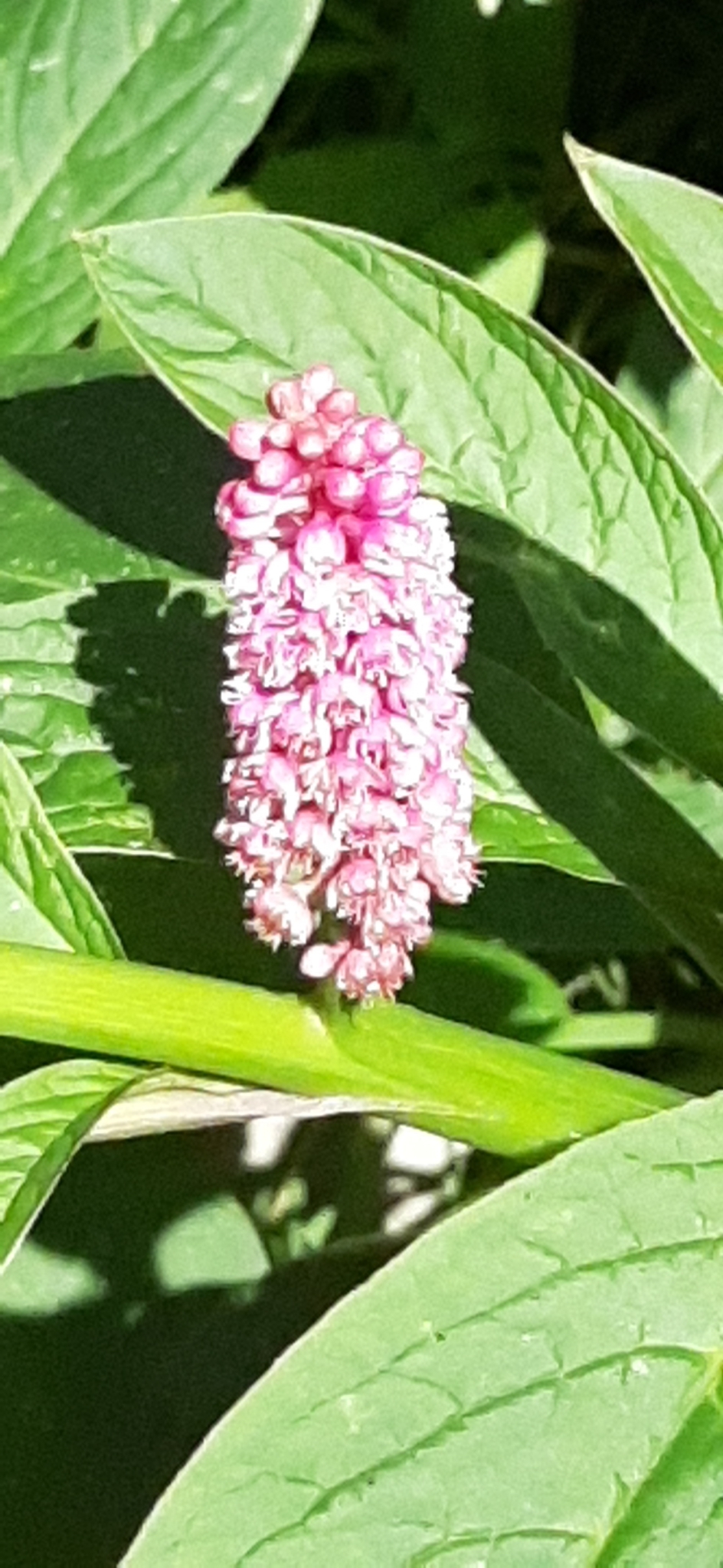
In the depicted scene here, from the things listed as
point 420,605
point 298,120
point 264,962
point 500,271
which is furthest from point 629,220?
point 298,120

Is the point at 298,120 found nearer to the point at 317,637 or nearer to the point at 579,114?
the point at 579,114

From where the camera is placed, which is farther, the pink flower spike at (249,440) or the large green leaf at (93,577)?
the large green leaf at (93,577)

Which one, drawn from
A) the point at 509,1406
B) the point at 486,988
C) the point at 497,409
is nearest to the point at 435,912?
the point at 486,988

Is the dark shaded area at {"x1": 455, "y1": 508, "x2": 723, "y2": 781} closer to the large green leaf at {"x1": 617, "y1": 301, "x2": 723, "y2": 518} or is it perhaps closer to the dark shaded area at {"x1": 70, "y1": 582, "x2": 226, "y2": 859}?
the dark shaded area at {"x1": 70, "y1": 582, "x2": 226, "y2": 859}

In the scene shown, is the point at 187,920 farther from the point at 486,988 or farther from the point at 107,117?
the point at 107,117

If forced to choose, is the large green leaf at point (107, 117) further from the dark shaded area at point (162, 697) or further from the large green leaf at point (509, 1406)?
the large green leaf at point (509, 1406)

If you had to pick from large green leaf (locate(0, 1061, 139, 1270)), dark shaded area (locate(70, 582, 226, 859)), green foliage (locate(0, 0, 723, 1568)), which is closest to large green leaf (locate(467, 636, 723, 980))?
green foliage (locate(0, 0, 723, 1568))

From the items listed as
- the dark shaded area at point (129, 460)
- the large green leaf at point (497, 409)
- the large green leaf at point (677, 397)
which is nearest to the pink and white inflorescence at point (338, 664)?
the large green leaf at point (497, 409)
